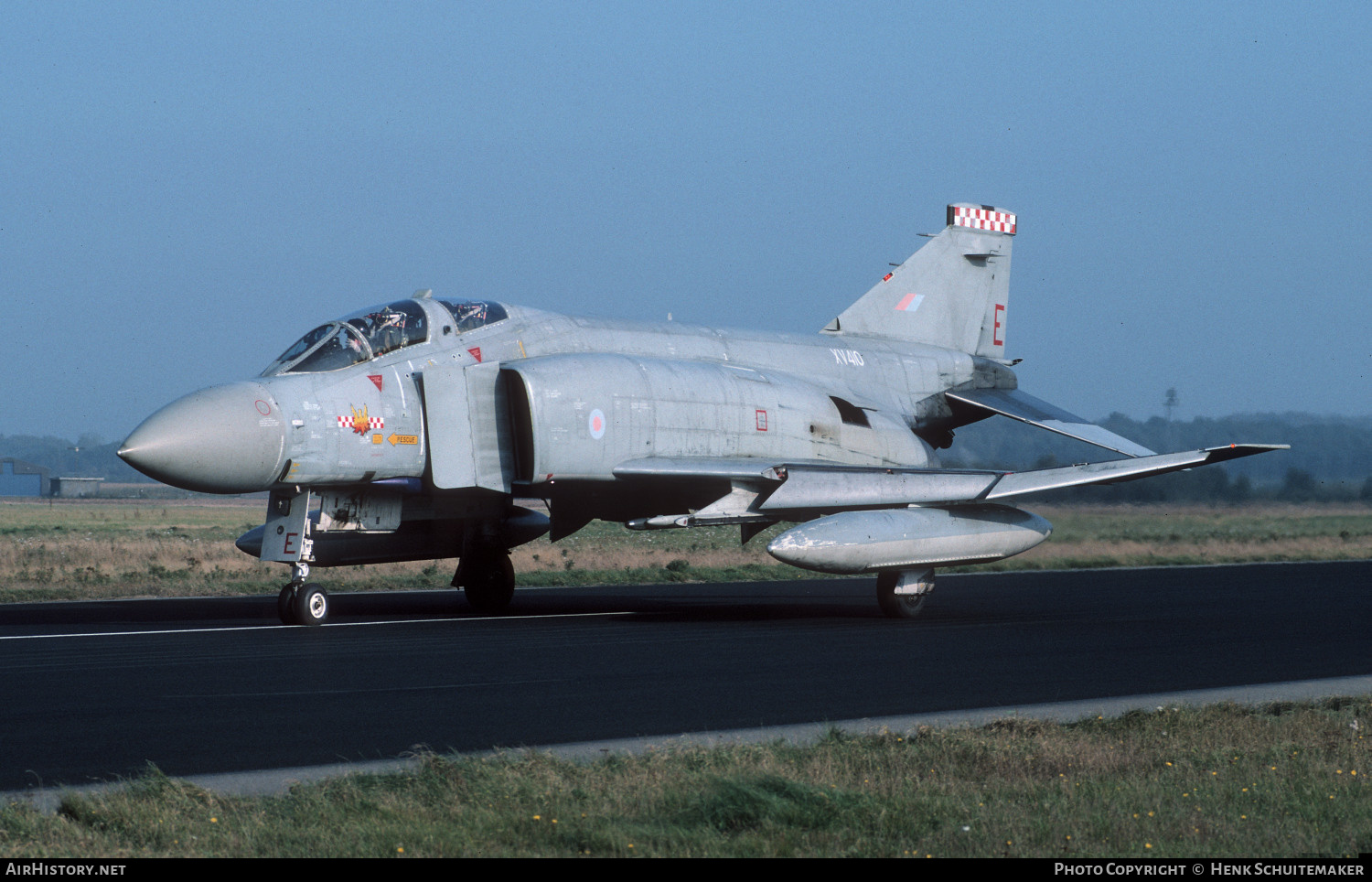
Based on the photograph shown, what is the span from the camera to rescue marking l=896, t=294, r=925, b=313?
69.9 ft

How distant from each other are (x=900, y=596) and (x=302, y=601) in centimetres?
661

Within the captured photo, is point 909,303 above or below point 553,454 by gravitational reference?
above

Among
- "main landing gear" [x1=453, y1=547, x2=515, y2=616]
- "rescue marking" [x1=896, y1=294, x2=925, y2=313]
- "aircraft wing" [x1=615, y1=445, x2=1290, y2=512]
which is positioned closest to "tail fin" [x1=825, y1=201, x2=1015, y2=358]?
"rescue marking" [x1=896, y1=294, x2=925, y2=313]

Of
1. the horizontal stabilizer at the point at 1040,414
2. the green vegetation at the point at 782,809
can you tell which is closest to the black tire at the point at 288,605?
the green vegetation at the point at 782,809

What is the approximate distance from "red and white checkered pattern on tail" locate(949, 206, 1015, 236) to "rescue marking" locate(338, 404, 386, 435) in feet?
35.6

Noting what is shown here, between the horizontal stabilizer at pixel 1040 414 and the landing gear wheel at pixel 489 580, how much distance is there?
721 cm

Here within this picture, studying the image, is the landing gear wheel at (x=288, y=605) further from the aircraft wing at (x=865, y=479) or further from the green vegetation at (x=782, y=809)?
the green vegetation at (x=782, y=809)

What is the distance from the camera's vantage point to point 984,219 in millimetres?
22312

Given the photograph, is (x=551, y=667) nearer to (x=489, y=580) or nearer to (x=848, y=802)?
(x=848, y=802)

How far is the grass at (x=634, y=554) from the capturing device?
74.0 feet

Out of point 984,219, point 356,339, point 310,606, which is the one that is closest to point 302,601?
point 310,606

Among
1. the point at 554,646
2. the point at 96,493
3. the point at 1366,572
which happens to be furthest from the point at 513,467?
the point at 96,493

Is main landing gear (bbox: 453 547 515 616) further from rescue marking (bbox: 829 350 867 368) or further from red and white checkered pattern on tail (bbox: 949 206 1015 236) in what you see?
red and white checkered pattern on tail (bbox: 949 206 1015 236)

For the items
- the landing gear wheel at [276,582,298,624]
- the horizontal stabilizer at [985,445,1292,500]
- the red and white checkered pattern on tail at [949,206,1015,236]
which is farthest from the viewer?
the red and white checkered pattern on tail at [949,206,1015,236]
